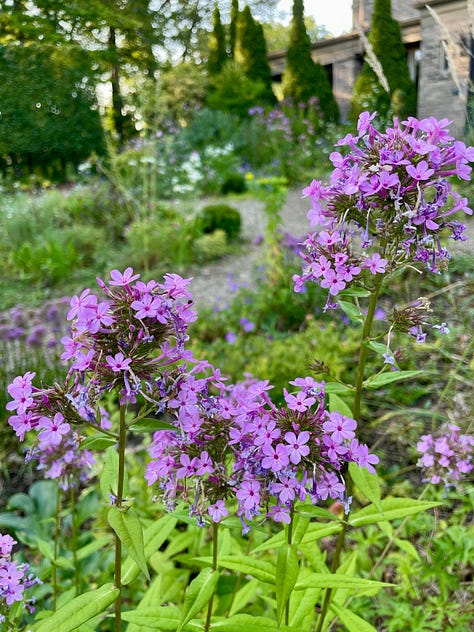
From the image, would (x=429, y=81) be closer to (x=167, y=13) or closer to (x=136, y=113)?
(x=167, y=13)

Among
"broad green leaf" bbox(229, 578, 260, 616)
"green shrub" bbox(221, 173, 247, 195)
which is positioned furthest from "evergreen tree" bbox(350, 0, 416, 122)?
"broad green leaf" bbox(229, 578, 260, 616)

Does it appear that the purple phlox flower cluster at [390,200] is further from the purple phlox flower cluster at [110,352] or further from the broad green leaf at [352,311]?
the purple phlox flower cluster at [110,352]

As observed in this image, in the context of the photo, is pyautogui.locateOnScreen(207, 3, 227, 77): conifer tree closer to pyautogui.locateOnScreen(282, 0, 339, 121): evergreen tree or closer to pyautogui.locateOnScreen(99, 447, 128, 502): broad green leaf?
pyautogui.locateOnScreen(282, 0, 339, 121): evergreen tree

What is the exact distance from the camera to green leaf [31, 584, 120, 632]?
85 centimetres

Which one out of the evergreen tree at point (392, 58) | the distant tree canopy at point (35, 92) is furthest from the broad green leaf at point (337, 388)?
the evergreen tree at point (392, 58)

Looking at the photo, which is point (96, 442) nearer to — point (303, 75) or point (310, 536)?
point (310, 536)

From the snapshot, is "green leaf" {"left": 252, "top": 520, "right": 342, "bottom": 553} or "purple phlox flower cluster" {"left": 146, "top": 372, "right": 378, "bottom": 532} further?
"green leaf" {"left": 252, "top": 520, "right": 342, "bottom": 553}

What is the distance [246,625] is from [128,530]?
366 millimetres

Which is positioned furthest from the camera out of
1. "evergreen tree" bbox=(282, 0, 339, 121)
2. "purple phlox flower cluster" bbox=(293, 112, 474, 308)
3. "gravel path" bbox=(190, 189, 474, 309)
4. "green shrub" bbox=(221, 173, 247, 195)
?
"green shrub" bbox=(221, 173, 247, 195)

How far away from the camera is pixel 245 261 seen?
602 cm

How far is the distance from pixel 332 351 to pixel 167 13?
439 centimetres

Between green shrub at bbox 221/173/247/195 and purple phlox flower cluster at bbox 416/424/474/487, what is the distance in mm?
7815

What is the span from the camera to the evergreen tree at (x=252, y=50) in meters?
8.30

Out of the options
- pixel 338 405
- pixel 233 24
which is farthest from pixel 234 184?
pixel 338 405
